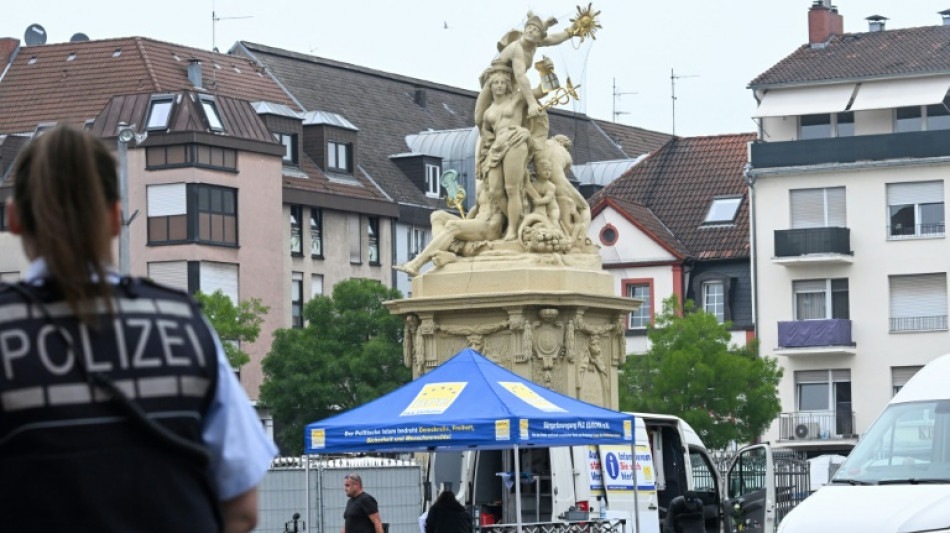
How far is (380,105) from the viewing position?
9031 cm

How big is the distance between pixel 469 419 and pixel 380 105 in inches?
2724

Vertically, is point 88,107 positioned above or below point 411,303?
above

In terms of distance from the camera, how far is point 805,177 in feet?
232

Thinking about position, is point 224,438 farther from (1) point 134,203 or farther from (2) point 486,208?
(1) point 134,203

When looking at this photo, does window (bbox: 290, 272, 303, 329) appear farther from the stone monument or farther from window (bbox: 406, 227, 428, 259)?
the stone monument

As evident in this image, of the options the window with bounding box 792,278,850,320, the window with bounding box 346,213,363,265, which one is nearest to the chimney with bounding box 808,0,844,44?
the window with bounding box 792,278,850,320

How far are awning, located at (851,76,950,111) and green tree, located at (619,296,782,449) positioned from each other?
914 cm

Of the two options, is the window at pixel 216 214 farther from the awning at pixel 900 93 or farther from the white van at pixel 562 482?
the white van at pixel 562 482

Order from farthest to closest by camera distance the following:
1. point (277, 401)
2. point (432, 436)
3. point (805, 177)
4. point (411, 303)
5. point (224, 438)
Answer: point (805, 177), point (277, 401), point (411, 303), point (432, 436), point (224, 438)

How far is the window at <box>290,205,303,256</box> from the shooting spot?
3066 inches

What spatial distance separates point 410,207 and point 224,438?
3100 inches

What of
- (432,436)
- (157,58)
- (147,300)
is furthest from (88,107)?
(147,300)

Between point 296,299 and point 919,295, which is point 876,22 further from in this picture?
point 296,299

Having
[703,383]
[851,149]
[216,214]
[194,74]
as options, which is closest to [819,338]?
[851,149]
